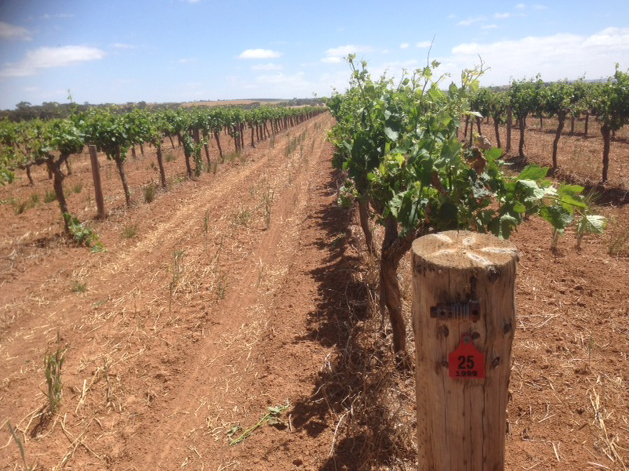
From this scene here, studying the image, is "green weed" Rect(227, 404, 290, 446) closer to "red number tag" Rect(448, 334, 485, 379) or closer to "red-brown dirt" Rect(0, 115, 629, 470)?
"red-brown dirt" Rect(0, 115, 629, 470)

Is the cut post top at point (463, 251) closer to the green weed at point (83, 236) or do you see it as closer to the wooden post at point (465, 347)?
the wooden post at point (465, 347)

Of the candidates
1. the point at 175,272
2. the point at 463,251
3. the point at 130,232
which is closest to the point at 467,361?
the point at 463,251

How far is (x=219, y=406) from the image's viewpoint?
4.16 meters

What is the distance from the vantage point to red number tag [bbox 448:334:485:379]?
1682 millimetres

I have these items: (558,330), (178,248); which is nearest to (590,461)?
(558,330)

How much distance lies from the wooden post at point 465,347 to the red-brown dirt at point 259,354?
168cm

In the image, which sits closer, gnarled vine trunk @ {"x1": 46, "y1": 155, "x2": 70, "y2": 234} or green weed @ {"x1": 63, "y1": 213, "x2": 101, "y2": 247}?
green weed @ {"x1": 63, "y1": 213, "x2": 101, "y2": 247}

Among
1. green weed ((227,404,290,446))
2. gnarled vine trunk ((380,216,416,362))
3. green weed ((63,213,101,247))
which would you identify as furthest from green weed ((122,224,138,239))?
gnarled vine trunk ((380,216,416,362))

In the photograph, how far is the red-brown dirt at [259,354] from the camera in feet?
11.5

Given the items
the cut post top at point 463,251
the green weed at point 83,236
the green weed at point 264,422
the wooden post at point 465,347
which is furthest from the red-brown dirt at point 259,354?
the cut post top at point 463,251

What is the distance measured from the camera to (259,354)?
4.95 metres

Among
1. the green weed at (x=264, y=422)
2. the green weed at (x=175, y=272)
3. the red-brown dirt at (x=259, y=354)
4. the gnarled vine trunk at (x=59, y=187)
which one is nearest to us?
the red-brown dirt at (x=259, y=354)

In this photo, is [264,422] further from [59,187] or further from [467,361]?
[59,187]

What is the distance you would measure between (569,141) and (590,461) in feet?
72.4
